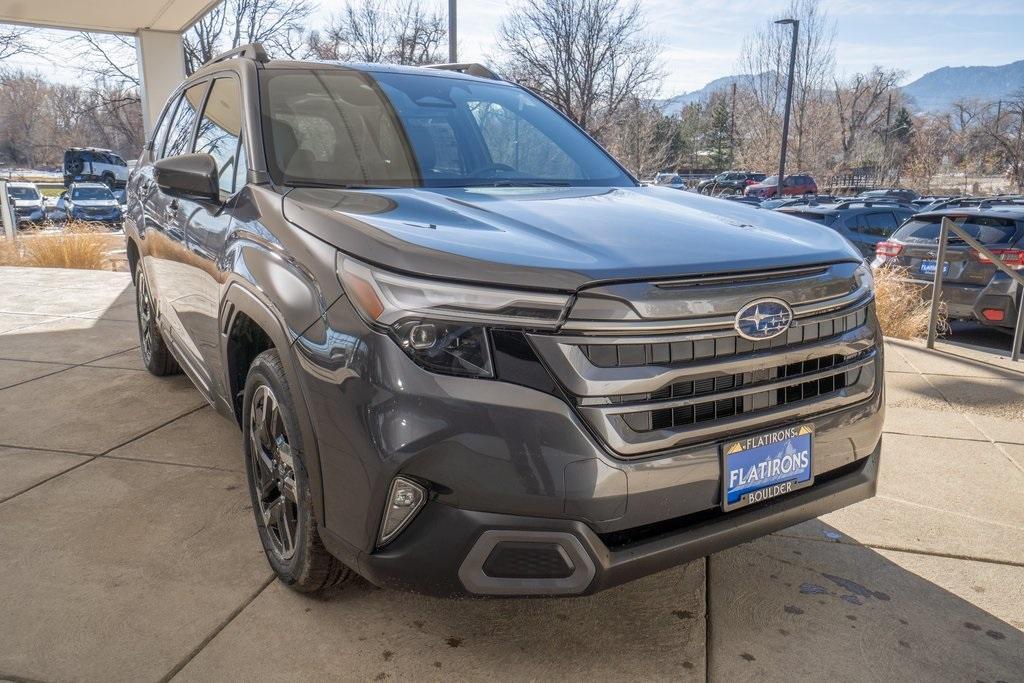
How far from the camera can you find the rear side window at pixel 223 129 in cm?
319

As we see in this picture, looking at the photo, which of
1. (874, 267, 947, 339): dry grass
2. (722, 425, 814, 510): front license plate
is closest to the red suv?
(874, 267, 947, 339): dry grass

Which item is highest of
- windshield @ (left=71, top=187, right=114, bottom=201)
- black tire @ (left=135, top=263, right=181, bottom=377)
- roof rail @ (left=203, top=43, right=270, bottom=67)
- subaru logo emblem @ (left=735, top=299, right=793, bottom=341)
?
roof rail @ (left=203, top=43, right=270, bottom=67)

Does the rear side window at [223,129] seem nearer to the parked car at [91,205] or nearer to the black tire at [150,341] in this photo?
the black tire at [150,341]

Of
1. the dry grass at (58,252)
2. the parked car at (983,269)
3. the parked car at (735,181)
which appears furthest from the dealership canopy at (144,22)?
the parked car at (735,181)

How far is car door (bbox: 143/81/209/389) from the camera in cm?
368

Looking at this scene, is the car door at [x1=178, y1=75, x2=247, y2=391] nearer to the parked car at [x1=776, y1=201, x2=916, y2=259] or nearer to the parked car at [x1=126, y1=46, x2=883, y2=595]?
the parked car at [x1=126, y1=46, x2=883, y2=595]

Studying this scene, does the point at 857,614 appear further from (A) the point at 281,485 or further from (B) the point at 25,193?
(B) the point at 25,193

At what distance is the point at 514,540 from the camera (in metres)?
2.02

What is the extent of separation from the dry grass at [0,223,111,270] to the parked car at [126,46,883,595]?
10584mm

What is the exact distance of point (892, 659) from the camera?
248cm

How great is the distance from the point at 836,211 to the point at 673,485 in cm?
1385

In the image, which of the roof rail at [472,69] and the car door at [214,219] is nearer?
the car door at [214,219]

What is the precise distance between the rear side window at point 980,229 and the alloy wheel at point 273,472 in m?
9.22

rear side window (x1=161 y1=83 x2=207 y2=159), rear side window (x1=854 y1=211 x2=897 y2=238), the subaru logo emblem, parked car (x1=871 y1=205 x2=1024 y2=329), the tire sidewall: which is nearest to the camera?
the subaru logo emblem
